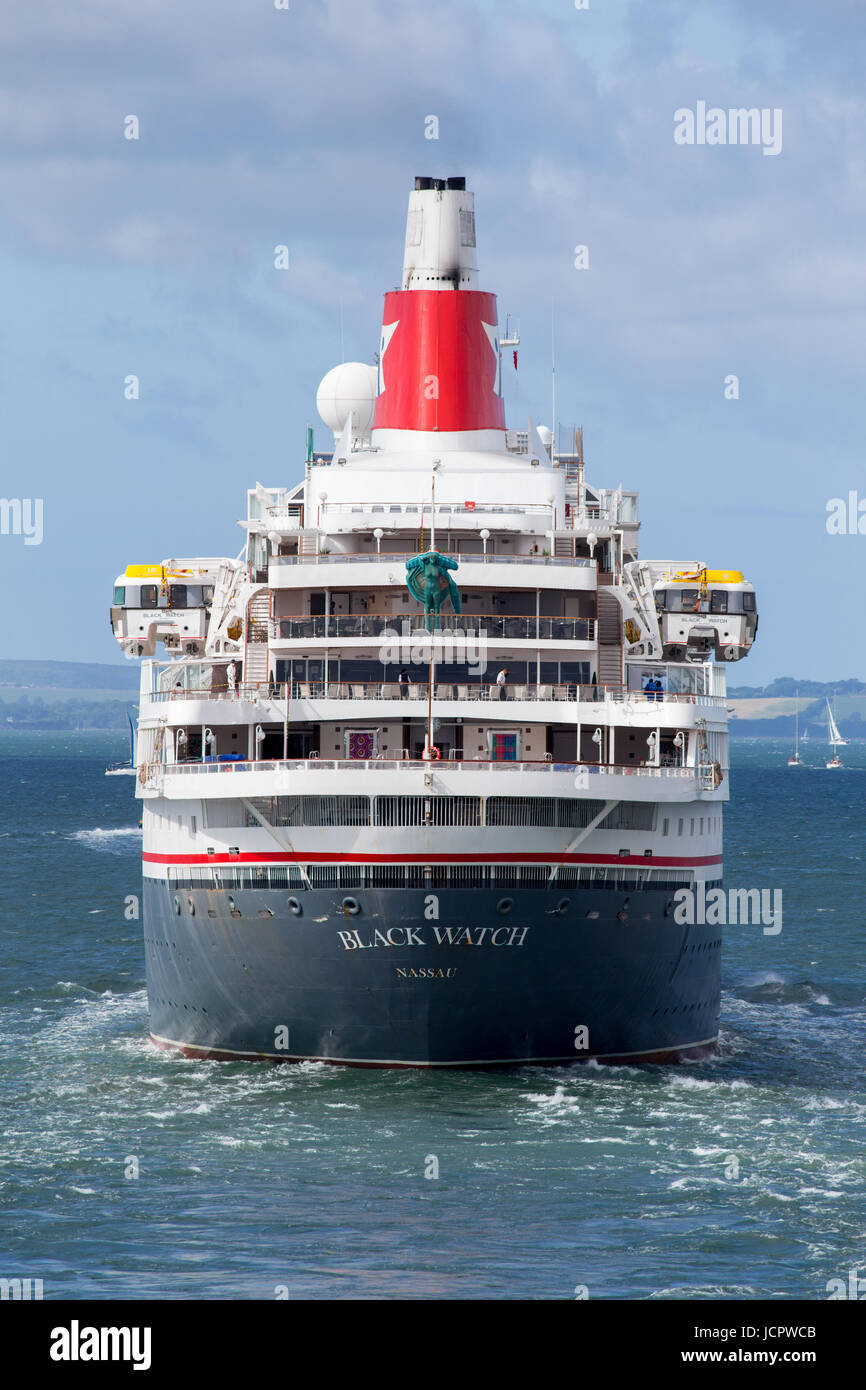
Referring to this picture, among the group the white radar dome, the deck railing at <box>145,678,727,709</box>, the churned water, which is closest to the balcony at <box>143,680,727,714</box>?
the deck railing at <box>145,678,727,709</box>

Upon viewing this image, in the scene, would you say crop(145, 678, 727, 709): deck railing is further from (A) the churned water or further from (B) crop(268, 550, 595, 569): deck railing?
(A) the churned water

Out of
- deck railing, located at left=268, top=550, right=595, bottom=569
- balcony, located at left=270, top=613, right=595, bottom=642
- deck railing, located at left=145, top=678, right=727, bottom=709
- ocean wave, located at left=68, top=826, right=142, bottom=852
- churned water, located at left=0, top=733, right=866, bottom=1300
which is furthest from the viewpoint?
ocean wave, located at left=68, top=826, right=142, bottom=852

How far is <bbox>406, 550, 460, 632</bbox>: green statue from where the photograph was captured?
49219 mm

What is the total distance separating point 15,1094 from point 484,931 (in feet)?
40.2

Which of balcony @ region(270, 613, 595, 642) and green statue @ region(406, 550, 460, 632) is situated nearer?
green statue @ region(406, 550, 460, 632)

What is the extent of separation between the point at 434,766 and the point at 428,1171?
1021 cm

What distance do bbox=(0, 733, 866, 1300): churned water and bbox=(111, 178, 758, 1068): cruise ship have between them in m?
1.70

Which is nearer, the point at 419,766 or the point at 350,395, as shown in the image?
the point at 419,766

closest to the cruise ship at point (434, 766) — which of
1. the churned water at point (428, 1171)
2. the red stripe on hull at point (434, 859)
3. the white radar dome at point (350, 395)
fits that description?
the red stripe on hull at point (434, 859)

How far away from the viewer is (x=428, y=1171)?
3925 cm

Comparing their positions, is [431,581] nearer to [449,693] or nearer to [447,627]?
[447,627]

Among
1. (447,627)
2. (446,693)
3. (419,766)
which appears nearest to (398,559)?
(447,627)

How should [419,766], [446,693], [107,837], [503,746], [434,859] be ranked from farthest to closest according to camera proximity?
[107,837]
[503,746]
[446,693]
[419,766]
[434,859]
